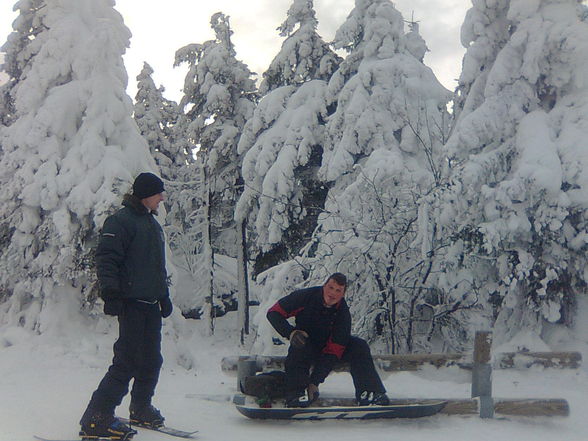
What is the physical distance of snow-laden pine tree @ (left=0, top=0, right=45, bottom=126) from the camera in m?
17.1

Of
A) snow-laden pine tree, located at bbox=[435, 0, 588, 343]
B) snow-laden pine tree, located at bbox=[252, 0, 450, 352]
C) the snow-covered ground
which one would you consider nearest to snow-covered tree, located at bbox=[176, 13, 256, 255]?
snow-laden pine tree, located at bbox=[252, 0, 450, 352]

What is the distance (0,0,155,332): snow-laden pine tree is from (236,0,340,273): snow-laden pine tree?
14.4 ft

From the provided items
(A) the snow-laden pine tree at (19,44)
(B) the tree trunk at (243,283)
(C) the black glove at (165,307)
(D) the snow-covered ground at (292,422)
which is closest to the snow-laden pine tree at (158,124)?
(B) the tree trunk at (243,283)

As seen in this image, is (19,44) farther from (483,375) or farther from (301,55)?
(483,375)

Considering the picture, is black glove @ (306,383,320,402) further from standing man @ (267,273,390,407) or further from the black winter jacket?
the black winter jacket

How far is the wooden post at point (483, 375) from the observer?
23.4ft

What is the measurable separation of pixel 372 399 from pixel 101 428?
285 centimetres

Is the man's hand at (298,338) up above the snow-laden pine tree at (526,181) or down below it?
below

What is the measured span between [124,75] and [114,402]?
495 inches

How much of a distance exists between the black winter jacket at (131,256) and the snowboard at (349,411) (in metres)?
1.77

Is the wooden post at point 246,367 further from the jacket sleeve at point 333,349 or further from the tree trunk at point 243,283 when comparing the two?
the tree trunk at point 243,283

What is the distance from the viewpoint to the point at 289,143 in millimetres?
19531

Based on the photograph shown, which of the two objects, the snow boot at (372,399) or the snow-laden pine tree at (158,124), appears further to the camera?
the snow-laden pine tree at (158,124)

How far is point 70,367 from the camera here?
13797 millimetres
